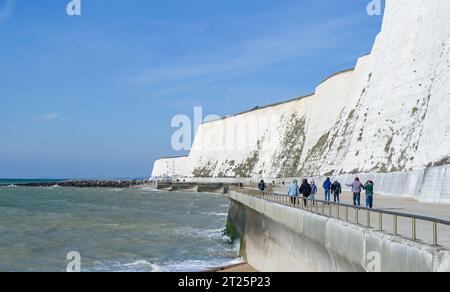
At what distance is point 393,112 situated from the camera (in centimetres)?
3869

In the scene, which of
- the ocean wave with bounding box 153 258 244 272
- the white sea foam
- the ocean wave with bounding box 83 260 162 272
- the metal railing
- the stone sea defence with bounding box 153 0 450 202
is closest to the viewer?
the metal railing

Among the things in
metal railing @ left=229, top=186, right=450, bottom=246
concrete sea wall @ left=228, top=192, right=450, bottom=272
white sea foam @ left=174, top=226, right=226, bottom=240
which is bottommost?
white sea foam @ left=174, top=226, right=226, bottom=240

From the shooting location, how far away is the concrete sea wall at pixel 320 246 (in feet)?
22.8

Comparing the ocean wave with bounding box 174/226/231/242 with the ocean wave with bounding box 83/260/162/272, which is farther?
the ocean wave with bounding box 174/226/231/242

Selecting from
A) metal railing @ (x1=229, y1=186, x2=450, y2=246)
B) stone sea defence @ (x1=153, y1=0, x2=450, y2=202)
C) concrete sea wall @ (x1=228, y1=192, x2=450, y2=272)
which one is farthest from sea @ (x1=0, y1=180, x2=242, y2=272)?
stone sea defence @ (x1=153, y1=0, x2=450, y2=202)

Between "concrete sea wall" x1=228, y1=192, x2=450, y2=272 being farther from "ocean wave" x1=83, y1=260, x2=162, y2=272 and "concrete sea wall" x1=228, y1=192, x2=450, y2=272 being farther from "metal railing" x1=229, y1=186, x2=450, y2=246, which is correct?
"ocean wave" x1=83, y1=260, x2=162, y2=272

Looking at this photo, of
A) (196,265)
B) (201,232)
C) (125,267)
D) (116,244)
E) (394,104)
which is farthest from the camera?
(394,104)

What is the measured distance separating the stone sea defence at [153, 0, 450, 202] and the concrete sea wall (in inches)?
276

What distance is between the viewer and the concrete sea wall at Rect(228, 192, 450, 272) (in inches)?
274

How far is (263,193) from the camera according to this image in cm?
2095

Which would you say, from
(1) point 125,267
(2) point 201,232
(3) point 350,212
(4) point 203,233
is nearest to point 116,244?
(4) point 203,233

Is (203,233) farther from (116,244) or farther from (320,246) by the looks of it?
(320,246)

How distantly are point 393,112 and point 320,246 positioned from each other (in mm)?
29629

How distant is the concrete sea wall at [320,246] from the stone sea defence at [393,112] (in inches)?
276
